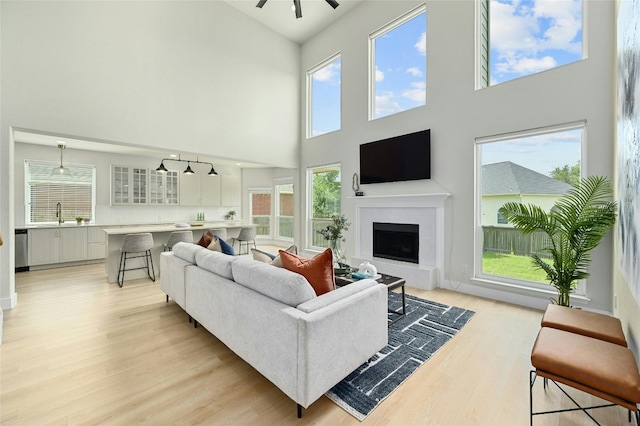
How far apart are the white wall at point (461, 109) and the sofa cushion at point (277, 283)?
322 centimetres

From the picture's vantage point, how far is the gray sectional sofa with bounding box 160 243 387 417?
159 cm

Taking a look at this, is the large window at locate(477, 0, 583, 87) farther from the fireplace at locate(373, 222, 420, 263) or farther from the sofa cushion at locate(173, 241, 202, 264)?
the sofa cushion at locate(173, 241, 202, 264)

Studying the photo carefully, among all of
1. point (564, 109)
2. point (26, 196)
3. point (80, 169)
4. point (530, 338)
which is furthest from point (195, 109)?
point (530, 338)

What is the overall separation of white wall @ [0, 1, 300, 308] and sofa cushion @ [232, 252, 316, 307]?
3.56 metres

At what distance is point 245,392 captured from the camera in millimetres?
1883

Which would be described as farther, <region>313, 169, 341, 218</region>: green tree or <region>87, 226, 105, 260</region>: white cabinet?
<region>313, 169, 341, 218</region>: green tree

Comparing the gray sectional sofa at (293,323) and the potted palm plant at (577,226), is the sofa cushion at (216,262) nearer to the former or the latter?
the gray sectional sofa at (293,323)

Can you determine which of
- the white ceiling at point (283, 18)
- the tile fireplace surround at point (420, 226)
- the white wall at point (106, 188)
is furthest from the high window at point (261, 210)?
the tile fireplace surround at point (420, 226)

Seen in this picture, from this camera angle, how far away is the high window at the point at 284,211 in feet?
25.8

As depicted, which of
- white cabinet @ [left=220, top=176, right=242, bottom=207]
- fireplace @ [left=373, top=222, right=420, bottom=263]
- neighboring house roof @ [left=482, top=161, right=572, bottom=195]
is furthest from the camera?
white cabinet @ [left=220, top=176, right=242, bottom=207]

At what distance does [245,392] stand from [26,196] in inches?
259

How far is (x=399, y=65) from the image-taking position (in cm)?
507

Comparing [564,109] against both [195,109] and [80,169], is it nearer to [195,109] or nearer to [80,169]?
[195,109]

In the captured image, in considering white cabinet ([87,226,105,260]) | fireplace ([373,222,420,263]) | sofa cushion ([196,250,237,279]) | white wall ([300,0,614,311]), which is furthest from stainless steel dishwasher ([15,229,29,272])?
→ fireplace ([373,222,420,263])
